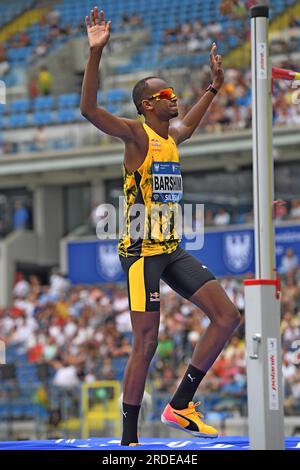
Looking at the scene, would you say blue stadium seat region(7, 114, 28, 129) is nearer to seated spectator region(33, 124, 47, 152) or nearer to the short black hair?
seated spectator region(33, 124, 47, 152)

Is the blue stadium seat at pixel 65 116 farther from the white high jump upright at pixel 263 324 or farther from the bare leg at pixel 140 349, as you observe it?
the white high jump upright at pixel 263 324

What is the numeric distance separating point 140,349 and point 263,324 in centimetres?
131

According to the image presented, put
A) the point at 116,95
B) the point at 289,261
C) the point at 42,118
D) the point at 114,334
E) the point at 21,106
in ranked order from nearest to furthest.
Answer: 1. the point at 114,334
2. the point at 289,261
3. the point at 116,95
4. the point at 42,118
5. the point at 21,106

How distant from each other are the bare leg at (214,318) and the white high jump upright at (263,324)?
1.13m

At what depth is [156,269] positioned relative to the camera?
7.35m

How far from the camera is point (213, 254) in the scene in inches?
910

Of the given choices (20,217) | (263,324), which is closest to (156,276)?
(263,324)

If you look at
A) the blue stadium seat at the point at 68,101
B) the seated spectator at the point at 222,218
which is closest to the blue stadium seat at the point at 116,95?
the blue stadium seat at the point at 68,101

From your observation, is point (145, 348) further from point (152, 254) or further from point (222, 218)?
point (222, 218)

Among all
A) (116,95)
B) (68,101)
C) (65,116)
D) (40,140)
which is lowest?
(40,140)

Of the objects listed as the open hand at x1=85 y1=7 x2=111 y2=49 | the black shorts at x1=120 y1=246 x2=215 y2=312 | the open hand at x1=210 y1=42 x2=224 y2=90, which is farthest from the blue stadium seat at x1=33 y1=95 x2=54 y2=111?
the open hand at x1=85 y1=7 x2=111 y2=49

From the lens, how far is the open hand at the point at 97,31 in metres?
6.80
